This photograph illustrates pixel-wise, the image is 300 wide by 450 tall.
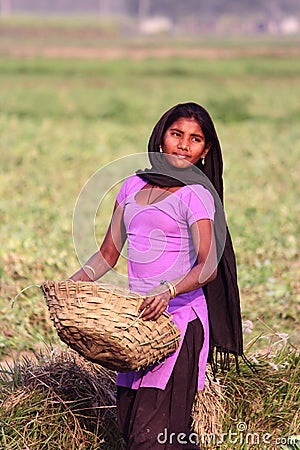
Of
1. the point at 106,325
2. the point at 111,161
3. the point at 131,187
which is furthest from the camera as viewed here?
the point at 111,161

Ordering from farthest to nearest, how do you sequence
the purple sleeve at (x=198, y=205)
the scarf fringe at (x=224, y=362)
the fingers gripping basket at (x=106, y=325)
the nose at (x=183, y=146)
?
the scarf fringe at (x=224, y=362) → the nose at (x=183, y=146) → the purple sleeve at (x=198, y=205) → the fingers gripping basket at (x=106, y=325)

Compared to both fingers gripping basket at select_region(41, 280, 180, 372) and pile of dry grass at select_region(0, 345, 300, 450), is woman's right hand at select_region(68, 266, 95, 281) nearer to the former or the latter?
fingers gripping basket at select_region(41, 280, 180, 372)

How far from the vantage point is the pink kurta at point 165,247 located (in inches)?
118

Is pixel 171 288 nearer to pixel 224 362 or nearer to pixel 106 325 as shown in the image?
pixel 106 325

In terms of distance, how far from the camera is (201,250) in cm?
296

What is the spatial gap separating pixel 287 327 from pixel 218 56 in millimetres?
47162

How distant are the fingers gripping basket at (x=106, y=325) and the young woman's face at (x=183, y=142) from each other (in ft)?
1.72

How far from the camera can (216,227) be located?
305 cm

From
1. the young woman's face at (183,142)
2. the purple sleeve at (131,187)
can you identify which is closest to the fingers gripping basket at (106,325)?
the purple sleeve at (131,187)

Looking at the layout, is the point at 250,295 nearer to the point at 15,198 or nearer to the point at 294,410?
the point at 294,410

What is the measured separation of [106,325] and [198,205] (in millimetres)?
525

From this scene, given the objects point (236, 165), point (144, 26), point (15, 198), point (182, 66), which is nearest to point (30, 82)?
point (182, 66)

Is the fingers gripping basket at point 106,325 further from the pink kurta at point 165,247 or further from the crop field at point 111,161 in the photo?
the crop field at point 111,161

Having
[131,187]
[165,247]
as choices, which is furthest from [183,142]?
[165,247]
